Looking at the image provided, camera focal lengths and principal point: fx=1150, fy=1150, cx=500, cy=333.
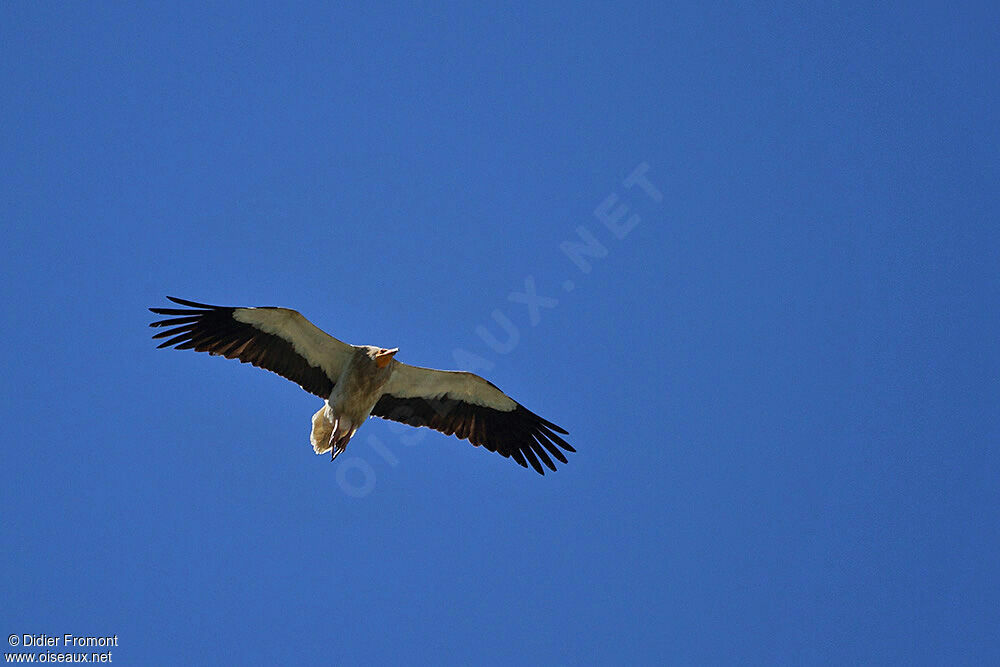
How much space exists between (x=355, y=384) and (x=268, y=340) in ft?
4.38

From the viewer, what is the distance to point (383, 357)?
599 inches

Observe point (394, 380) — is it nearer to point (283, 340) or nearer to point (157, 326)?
point (283, 340)

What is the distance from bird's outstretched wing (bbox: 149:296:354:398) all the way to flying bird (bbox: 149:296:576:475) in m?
0.01

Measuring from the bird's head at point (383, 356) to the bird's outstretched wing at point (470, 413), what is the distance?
577 mm

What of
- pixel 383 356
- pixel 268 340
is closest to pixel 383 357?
pixel 383 356

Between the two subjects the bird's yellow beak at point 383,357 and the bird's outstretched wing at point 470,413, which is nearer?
the bird's yellow beak at point 383,357

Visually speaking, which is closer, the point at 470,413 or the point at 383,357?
the point at 383,357

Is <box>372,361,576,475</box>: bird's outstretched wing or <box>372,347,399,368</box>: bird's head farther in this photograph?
<box>372,361,576,475</box>: bird's outstretched wing

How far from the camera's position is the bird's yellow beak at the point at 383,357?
15158 mm

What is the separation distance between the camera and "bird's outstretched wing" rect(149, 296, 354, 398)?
49.6ft

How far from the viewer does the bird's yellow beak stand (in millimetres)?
15158

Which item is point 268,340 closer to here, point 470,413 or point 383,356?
point 383,356

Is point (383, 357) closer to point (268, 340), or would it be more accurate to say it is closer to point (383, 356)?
point (383, 356)

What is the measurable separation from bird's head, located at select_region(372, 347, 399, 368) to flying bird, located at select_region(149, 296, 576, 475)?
13 millimetres
